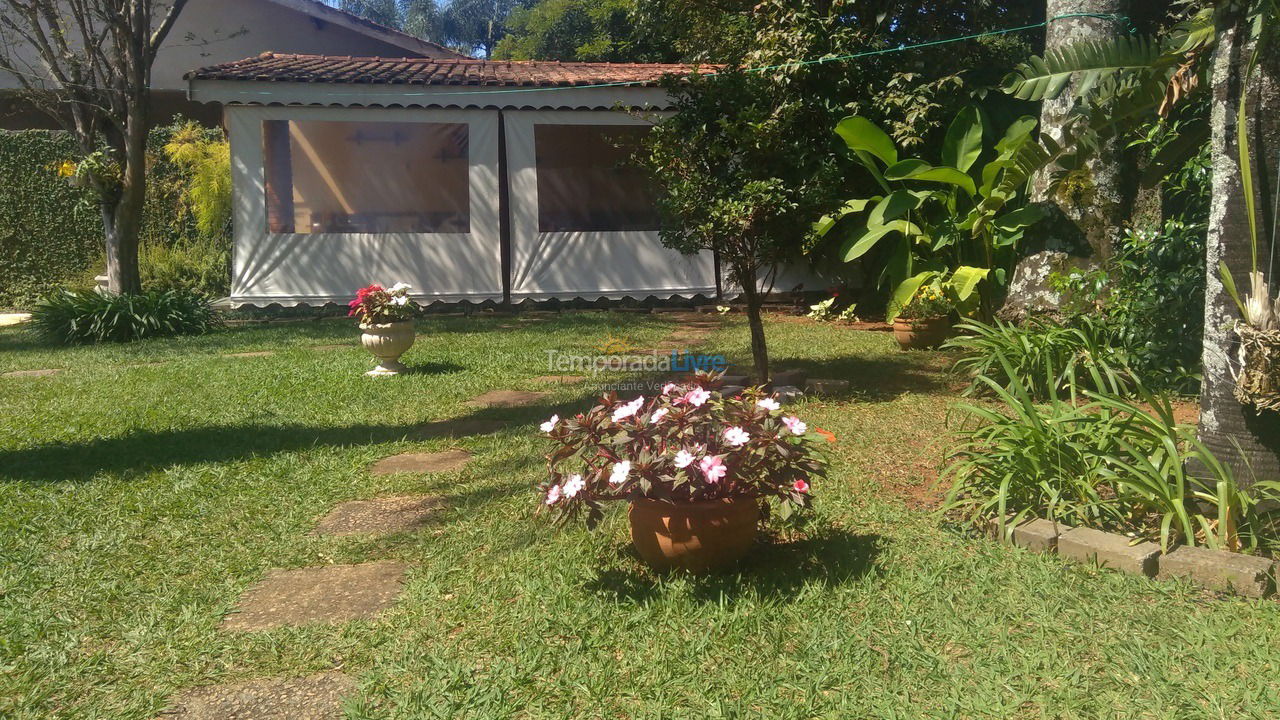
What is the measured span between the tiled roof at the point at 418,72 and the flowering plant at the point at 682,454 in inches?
332

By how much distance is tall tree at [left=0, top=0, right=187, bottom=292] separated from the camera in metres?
11.6

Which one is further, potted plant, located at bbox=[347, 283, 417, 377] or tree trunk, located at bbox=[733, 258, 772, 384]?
potted plant, located at bbox=[347, 283, 417, 377]

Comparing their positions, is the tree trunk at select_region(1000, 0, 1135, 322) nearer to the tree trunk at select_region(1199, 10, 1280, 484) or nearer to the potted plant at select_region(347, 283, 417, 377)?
the tree trunk at select_region(1199, 10, 1280, 484)

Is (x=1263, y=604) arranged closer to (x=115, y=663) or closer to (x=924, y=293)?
(x=115, y=663)

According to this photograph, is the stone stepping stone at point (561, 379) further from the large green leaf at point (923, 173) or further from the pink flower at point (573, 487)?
the pink flower at point (573, 487)

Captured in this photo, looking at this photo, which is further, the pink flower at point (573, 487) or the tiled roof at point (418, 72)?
the tiled roof at point (418, 72)

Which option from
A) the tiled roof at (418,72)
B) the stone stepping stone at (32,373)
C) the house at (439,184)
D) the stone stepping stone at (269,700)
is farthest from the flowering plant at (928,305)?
the stone stepping stone at (32,373)

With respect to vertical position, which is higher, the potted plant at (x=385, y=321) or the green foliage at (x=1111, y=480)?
the potted plant at (x=385, y=321)

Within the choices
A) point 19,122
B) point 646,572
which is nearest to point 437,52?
point 19,122

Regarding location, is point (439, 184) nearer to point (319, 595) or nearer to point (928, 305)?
point (928, 305)

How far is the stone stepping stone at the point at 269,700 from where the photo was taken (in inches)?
114

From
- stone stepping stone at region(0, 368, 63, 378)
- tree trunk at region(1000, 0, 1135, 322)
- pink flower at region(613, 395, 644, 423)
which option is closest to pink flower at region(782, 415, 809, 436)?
pink flower at region(613, 395, 644, 423)

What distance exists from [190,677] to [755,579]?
2080 mm

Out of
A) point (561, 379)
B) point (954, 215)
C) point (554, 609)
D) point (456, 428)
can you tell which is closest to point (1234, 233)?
point (554, 609)
